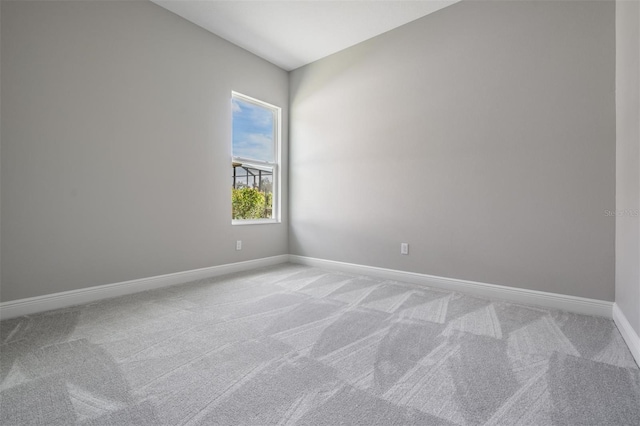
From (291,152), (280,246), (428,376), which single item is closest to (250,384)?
(428,376)

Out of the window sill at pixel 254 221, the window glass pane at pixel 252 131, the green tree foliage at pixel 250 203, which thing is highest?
the window glass pane at pixel 252 131

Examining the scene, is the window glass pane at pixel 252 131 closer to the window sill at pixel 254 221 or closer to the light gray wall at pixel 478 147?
the light gray wall at pixel 478 147

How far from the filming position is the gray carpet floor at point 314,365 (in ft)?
4.03

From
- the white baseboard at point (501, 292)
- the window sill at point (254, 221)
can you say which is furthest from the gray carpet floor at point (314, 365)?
the window sill at point (254, 221)

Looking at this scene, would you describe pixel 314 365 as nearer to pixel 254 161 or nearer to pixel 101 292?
pixel 101 292

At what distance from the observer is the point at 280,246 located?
14.2 ft

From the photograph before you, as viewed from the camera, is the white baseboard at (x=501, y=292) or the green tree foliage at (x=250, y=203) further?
the green tree foliage at (x=250, y=203)

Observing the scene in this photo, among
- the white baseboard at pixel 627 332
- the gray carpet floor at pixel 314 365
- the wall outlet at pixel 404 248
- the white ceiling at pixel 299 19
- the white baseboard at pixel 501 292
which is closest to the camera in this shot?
the gray carpet floor at pixel 314 365

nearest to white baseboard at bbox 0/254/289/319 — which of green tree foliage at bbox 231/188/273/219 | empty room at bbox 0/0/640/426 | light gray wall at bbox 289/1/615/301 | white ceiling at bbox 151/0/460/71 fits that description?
empty room at bbox 0/0/640/426

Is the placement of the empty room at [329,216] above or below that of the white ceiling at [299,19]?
below

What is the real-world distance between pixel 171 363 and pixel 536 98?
3.29m

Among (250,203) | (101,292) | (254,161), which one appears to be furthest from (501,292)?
(101,292)

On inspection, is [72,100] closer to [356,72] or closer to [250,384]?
[250,384]

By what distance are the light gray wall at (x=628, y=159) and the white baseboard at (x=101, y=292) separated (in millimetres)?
3469
